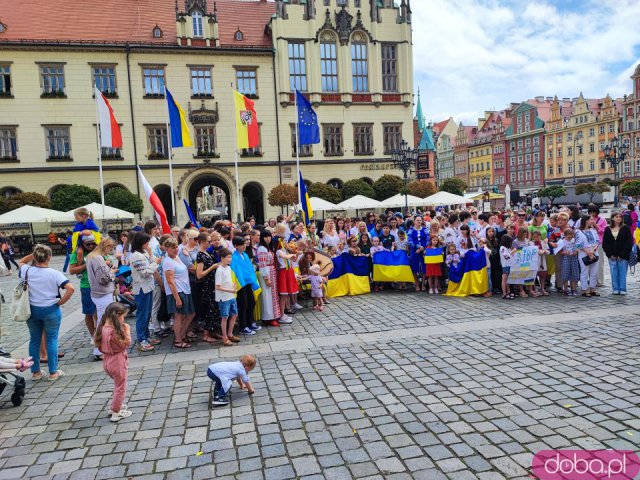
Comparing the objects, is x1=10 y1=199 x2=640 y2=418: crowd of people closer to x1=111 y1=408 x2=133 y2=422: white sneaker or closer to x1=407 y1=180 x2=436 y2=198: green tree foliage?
x1=111 y1=408 x2=133 y2=422: white sneaker

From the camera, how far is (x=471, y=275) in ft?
36.5

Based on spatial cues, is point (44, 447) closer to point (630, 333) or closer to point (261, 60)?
point (630, 333)

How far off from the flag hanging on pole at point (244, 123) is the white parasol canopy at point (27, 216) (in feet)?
39.5

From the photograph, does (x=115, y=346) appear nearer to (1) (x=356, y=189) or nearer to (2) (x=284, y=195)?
(2) (x=284, y=195)

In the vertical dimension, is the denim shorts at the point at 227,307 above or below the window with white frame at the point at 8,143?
below

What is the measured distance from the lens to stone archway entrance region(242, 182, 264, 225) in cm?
3684

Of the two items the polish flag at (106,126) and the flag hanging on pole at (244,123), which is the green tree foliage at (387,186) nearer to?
the flag hanging on pole at (244,123)

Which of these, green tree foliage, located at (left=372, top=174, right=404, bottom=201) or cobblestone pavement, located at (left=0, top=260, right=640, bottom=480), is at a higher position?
green tree foliage, located at (left=372, top=174, right=404, bottom=201)

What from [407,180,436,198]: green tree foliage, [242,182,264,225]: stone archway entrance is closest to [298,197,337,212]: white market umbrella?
[407,180,436,198]: green tree foliage

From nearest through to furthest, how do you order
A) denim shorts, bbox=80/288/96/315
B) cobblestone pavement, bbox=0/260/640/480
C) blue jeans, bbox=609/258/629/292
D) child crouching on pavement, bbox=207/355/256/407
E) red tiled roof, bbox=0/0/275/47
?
cobblestone pavement, bbox=0/260/640/480, child crouching on pavement, bbox=207/355/256/407, denim shorts, bbox=80/288/96/315, blue jeans, bbox=609/258/629/292, red tiled roof, bbox=0/0/275/47

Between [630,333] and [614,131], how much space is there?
262 ft

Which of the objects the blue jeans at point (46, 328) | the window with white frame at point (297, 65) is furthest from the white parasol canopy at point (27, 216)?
the window with white frame at point (297, 65)

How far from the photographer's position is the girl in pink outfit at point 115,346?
5070 mm

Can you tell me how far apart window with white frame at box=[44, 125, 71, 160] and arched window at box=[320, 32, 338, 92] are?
19163 mm
